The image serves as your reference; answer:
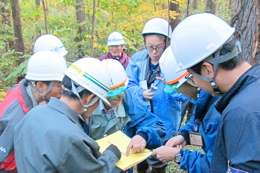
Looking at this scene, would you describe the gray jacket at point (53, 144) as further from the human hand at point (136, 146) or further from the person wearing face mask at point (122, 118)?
the person wearing face mask at point (122, 118)

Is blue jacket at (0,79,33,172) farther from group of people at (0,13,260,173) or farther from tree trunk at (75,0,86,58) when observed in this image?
tree trunk at (75,0,86,58)

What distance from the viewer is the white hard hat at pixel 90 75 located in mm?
1773

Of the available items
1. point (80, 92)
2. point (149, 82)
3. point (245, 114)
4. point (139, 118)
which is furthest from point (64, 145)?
point (149, 82)

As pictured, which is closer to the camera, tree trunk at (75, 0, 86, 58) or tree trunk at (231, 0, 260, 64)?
tree trunk at (231, 0, 260, 64)

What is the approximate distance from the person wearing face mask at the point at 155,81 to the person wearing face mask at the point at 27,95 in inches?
50.8

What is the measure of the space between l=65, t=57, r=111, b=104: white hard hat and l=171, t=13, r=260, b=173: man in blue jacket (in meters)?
0.63

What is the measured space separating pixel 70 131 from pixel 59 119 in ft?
0.46

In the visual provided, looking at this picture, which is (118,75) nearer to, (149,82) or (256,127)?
(149,82)

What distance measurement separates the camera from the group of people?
133cm

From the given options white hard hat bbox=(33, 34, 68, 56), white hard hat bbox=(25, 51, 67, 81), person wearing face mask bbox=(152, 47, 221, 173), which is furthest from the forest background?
person wearing face mask bbox=(152, 47, 221, 173)

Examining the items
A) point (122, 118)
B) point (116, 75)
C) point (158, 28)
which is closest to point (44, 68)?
point (116, 75)

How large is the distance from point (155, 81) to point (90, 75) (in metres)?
1.79

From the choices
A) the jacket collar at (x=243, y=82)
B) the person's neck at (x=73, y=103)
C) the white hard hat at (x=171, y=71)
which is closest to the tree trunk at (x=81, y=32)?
the white hard hat at (x=171, y=71)

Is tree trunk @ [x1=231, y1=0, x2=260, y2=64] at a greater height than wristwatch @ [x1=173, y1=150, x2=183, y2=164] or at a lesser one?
greater
